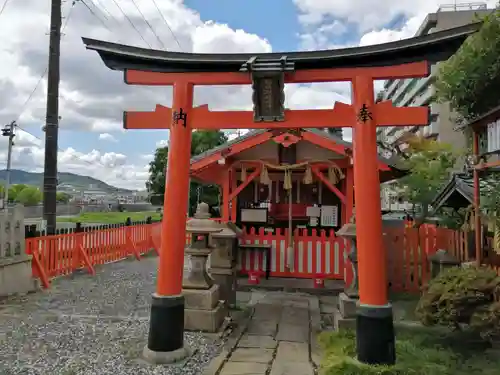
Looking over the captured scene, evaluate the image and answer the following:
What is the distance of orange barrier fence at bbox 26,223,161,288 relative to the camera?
9758 millimetres

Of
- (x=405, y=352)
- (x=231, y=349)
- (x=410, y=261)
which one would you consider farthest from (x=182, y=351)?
(x=410, y=261)

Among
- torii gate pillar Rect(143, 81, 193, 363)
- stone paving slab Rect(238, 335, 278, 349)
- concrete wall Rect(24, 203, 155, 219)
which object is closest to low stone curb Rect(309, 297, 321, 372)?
stone paving slab Rect(238, 335, 278, 349)

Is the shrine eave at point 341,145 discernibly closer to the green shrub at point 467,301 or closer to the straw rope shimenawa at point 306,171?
the straw rope shimenawa at point 306,171

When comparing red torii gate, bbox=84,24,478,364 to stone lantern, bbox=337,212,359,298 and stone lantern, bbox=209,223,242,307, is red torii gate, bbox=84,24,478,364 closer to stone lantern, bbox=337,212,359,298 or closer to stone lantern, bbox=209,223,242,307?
stone lantern, bbox=337,212,359,298

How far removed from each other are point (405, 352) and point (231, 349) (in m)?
2.32

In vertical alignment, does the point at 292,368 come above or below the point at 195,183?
below

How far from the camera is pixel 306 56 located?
18.0 feet

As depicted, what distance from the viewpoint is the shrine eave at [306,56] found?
516cm

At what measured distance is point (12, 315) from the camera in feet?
23.9

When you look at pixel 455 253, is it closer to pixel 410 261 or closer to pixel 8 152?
pixel 410 261

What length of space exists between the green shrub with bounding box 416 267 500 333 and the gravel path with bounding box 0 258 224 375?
303cm

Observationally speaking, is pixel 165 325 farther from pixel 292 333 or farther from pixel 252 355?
pixel 292 333

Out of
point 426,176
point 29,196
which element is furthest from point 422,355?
point 29,196

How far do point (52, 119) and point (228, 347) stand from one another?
8.58 m
